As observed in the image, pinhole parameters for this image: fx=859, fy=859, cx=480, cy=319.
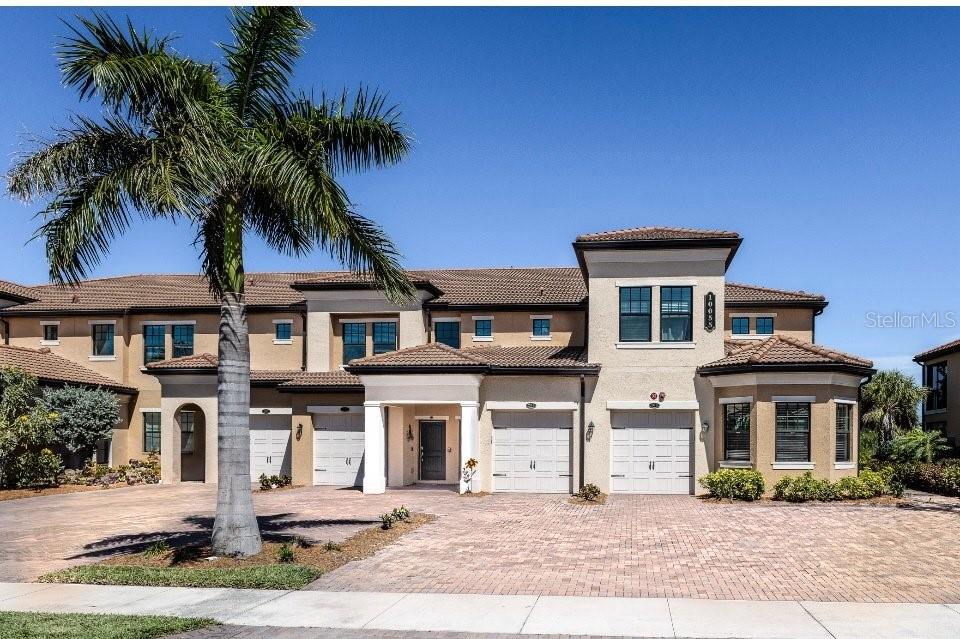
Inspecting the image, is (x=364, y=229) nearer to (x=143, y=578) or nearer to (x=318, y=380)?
(x=143, y=578)

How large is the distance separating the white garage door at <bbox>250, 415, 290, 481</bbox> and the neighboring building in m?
25.9

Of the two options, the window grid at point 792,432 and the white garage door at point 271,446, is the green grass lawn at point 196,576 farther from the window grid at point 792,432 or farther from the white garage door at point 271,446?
the white garage door at point 271,446

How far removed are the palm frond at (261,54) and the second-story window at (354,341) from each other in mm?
15753

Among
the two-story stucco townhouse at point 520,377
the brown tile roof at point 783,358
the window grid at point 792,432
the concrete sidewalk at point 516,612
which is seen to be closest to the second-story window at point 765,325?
the two-story stucco townhouse at point 520,377

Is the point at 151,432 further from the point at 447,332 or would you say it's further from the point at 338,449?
the point at 447,332

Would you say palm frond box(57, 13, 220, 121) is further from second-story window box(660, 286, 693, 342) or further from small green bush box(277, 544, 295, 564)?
second-story window box(660, 286, 693, 342)

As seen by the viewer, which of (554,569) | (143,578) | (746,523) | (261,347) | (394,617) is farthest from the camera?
(261,347)

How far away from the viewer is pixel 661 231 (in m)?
26.3

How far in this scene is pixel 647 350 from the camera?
86.1ft

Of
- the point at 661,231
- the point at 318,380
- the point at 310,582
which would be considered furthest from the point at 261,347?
the point at 310,582

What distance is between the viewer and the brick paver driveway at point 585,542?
42.8 feet

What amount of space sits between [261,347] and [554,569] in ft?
68.2

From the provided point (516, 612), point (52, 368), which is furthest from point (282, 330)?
point (516, 612)

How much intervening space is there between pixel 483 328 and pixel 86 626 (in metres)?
21.1
